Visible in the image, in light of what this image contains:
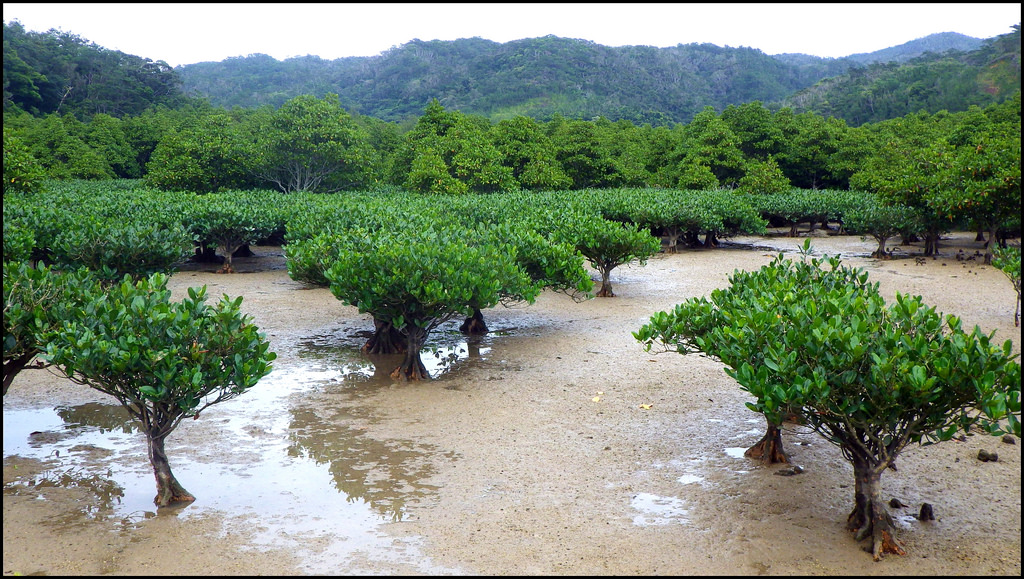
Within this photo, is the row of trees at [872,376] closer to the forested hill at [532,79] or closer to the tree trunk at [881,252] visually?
the tree trunk at [881,252]

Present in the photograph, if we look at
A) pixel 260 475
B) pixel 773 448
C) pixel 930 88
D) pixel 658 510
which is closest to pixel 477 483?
pixel 658 510

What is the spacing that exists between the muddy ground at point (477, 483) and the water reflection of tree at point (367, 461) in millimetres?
24

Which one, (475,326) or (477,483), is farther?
(475,326)

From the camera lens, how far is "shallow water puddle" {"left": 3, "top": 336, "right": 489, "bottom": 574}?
17.1 feet

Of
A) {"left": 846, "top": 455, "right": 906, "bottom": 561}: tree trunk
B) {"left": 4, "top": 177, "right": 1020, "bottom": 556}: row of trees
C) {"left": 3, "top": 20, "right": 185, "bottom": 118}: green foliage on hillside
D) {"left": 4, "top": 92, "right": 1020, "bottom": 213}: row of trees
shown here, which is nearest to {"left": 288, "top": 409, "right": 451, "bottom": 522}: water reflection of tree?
{"left": 4, "top": 177, "right": 1020, "bottom": 556}: row of trees

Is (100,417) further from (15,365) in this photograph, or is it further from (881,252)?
(881,252)

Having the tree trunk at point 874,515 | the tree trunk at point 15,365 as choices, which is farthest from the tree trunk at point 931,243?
the tree trunk at point 15,365

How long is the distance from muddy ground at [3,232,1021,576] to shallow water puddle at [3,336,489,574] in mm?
23

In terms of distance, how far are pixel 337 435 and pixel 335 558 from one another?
8.60 ft

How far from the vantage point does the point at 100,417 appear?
307 inches

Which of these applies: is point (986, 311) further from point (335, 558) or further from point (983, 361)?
point (335, 558)

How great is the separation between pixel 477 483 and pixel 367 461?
116 centimetres

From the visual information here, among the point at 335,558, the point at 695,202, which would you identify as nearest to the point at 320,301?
the point at 335,558

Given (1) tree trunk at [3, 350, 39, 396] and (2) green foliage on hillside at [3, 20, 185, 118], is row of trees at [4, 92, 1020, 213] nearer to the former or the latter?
(2) green foliage on hillside at [3, 20, 185, 118]
